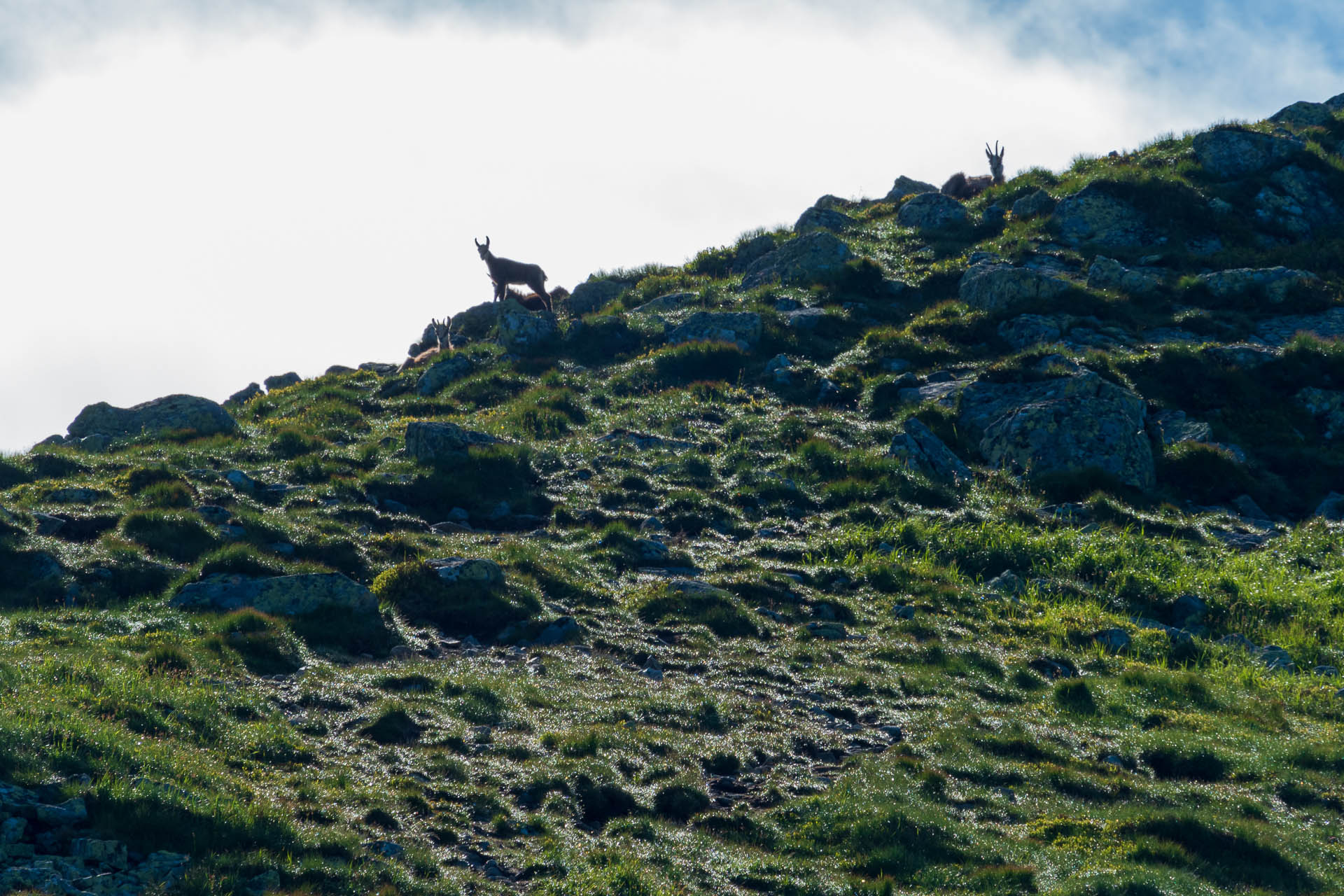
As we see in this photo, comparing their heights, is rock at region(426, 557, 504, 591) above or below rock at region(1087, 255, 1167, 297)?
below

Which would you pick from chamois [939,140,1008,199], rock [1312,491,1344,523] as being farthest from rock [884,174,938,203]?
rock [1312,491,1344,523]

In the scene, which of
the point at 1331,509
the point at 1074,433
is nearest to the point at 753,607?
the point at 1074,433

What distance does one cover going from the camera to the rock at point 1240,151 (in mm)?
37938

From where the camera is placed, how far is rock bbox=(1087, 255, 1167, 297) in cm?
3259

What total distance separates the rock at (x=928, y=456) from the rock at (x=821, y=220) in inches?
660

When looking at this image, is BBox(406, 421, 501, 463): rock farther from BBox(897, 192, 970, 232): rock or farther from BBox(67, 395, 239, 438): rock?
BBox(897, 192, 970, 232): rock

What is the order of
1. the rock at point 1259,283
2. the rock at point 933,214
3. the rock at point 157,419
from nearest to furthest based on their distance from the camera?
the rock at point 157,419 < the rock at point 1259,283 < the rock at point 933,214

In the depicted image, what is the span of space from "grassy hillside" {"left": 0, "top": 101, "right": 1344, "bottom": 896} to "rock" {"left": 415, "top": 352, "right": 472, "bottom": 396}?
27 centimetres

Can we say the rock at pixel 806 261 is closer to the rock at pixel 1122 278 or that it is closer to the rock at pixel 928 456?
the rock at pixel 1122 278

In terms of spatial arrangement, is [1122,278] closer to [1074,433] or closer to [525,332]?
[1074,433]

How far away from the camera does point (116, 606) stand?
16094 millimetres

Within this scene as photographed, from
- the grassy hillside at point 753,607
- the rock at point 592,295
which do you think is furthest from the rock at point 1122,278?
the rock at point 592,295

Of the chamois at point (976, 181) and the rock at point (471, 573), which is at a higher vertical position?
the chamois at point (976, 181)

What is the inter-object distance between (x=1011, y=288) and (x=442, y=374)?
702 inches
